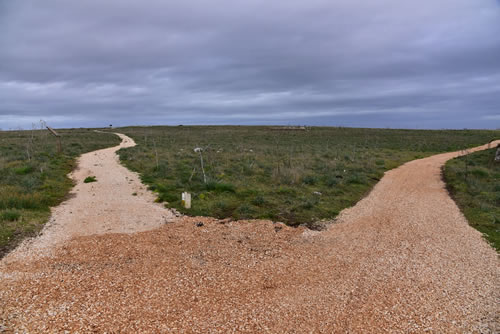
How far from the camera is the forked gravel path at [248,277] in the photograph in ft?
14.8

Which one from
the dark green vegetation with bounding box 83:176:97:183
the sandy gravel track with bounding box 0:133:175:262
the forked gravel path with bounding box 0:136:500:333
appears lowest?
the forked gravel path with bounding box 0:136:500:333

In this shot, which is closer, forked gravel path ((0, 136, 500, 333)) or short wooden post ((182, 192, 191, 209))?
forked gravel path ((0, 136, 500, 333))

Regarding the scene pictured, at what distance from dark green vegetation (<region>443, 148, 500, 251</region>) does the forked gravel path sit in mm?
525

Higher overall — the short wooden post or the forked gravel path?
the short wooden post

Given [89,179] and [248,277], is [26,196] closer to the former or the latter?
[89,179]

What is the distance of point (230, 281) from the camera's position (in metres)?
5.65

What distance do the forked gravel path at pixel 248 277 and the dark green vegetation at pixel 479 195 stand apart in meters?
0.52

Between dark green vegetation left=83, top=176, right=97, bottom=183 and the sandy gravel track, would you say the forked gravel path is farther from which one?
dark green vegetation left=83, top=176, right=97, bottom=183

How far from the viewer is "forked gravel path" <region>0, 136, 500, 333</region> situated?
4.50 meters

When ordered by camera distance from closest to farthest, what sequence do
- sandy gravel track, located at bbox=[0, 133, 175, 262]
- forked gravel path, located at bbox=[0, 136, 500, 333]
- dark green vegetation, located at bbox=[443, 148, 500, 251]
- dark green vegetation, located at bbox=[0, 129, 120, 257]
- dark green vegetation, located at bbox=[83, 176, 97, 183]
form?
1. forked gravel path, located at bbox=[0, 136, 500, 333]
2. sandy gravel track, located at bbox=[0, 133, 175, 262]
3. dark green vegetation, located at bbox=[0, 129, 120, 257]
4. dark green vegetation, located at bbox=[443, 148, 500, 251]
5. dark green vegetation, located at bbox=[83, 176, 97, 183]

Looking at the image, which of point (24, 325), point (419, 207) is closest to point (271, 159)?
point (419, 207)

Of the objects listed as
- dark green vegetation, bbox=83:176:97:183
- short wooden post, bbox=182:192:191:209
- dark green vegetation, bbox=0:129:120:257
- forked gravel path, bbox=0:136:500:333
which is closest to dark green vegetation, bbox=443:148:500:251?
forked gravel path, bbox=0:136:500:333

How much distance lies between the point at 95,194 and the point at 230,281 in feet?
27.2

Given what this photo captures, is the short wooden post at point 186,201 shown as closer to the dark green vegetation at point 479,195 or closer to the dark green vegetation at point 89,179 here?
the dark green vegetation at point 89,179
